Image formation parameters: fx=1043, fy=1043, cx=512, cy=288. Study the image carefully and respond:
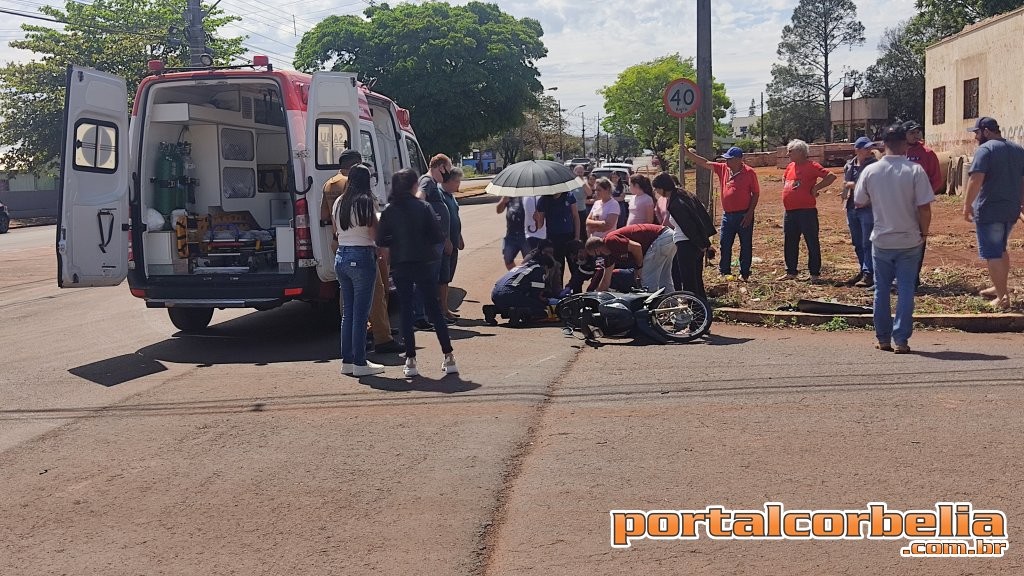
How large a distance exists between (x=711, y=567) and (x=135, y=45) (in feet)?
147

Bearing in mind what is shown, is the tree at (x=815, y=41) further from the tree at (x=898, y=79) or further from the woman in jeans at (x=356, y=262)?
the woman in jeans at (x=356, y=262)

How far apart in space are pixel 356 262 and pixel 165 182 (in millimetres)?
3524

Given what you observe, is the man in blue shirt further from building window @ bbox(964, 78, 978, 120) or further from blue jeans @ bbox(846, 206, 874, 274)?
building window @ bbox(964, 78, 978, 120)

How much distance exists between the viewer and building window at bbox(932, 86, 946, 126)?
101 feet

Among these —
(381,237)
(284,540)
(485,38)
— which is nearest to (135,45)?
(485,38)

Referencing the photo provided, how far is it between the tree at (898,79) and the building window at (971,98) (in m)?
48.9

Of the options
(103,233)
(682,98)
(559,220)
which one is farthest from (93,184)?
(682,98)

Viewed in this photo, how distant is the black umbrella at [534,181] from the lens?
11.0 metres

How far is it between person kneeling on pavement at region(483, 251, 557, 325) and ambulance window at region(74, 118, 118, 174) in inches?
154

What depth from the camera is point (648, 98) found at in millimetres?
93000

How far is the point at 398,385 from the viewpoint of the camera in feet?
25.8

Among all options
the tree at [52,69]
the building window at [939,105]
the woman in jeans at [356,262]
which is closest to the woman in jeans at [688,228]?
the woman in jeans at [356,262]

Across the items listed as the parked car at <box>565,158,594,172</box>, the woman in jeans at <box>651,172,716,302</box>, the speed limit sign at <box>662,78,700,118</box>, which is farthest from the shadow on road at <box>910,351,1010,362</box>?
the parked car at <box>565,158,594,172</box>

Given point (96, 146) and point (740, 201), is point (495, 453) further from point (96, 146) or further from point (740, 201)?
point (740, 201)
